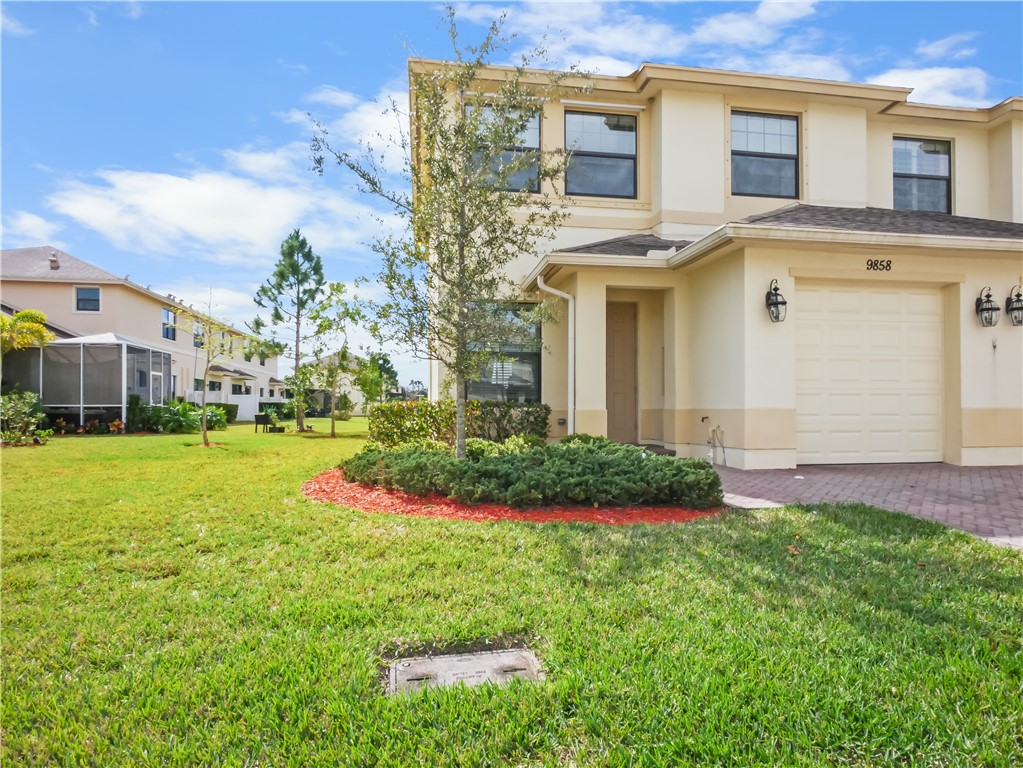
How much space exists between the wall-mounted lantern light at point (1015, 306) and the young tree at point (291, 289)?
22564mm

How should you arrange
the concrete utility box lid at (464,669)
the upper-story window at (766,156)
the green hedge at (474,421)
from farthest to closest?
the upper-story window at (766,156) → the green hedge at (474,421) → the concrete utility box lid at (464,669)

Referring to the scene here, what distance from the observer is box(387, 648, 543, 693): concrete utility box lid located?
2641 millimetres

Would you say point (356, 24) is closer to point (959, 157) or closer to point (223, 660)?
point (223, 660)

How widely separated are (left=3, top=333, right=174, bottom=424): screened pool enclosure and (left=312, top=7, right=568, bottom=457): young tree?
51.9ft

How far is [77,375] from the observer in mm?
18656

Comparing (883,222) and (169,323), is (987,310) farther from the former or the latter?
(169,323)

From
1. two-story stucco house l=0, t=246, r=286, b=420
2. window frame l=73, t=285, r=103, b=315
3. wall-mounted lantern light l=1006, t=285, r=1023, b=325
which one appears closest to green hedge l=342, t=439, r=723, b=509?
wall-mounted lantern light l=1006, t=285, r=1023, b=325

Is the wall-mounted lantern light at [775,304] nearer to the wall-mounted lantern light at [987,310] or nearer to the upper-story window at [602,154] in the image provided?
the wall-mounted lantern light at [987,310]

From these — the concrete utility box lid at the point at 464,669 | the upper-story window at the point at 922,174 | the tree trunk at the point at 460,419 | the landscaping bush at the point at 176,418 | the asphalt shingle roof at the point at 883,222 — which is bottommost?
the concrete utility box lid at the point at 464,669

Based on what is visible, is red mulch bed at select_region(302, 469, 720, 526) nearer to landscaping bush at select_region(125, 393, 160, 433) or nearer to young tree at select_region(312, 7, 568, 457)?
young tree at select_region(312, 7, 568, 457)

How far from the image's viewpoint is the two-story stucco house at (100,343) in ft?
60.7

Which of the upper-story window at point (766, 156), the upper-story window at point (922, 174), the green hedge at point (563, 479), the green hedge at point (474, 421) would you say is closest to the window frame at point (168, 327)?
the green hedge at point (474, 421)

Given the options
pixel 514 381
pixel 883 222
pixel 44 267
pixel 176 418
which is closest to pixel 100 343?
pixel 176 418

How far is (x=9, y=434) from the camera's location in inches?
523
